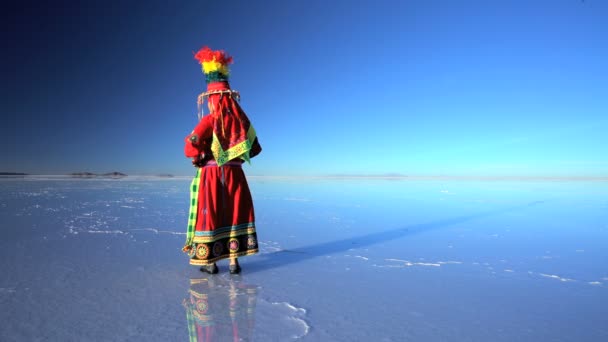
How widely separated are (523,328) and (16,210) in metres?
6.84

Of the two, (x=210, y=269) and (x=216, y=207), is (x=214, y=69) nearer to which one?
(x=216, y=207)

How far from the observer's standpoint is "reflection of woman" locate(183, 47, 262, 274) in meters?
2.54

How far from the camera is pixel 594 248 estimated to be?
3430 mm

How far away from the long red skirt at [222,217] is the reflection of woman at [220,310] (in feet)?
0.77

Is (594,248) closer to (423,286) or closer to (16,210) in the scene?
(423,286)

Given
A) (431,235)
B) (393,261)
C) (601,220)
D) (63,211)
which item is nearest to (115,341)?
(393,261)

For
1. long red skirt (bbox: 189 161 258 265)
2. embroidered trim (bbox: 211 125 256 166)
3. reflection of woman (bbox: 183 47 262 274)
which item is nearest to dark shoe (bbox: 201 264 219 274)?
reflection of woman (bbox: 183 47 262 274)

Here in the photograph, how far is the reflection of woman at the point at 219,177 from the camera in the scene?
8.32ft

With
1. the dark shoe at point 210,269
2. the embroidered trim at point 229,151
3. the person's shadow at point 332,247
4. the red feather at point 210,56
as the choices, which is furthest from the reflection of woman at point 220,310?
the red feather at point 210,56

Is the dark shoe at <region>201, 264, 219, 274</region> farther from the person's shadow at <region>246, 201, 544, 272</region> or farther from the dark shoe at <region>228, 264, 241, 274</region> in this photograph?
the person's shadow at <region>246, 201, 544, 272</region>

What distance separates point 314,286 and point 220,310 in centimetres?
67

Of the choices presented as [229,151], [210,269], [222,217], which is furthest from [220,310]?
Answer: [229,151]

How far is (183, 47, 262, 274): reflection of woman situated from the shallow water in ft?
0.67

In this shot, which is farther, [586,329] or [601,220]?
[601,220]
